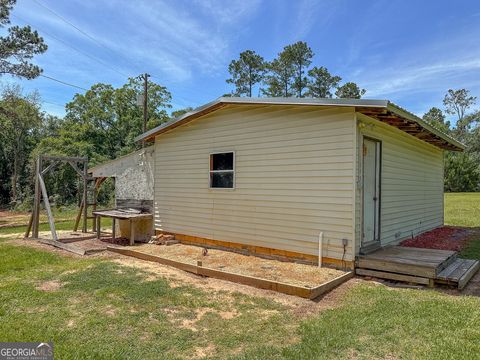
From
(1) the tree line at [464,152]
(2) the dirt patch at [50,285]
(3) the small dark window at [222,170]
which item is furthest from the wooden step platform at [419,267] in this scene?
(1) the tree line at [464,152]

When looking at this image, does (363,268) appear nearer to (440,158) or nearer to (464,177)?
(440,158)

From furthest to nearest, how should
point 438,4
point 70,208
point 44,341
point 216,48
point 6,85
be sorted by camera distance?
point 6,85, point 70,208, point 216,48, point 438,4, point 44,341

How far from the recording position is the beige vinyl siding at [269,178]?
19.0ft

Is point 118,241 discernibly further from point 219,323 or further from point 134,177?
point 219,323

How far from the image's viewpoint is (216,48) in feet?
60.9

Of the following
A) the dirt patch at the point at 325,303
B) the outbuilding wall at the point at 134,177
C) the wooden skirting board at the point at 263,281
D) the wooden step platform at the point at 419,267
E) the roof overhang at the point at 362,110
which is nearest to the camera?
the dirt patch at the point at 325,303

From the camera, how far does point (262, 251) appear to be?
6.87m

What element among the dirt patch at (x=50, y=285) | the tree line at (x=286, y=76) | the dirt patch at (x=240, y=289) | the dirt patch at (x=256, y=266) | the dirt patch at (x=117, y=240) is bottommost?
the dirt patch at (x=117, y=240)

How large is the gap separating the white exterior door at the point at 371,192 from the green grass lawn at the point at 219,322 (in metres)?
1.47

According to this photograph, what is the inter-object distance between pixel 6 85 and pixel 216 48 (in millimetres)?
18920

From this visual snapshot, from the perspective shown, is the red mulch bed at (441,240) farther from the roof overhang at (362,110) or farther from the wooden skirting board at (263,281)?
the wooden skirting board at (263,281)

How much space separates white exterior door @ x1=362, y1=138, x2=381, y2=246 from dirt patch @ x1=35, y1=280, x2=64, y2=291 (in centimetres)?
528

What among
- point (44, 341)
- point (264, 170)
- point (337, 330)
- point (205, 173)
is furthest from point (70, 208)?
point (337, 330)

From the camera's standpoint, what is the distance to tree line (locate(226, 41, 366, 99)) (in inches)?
1175
